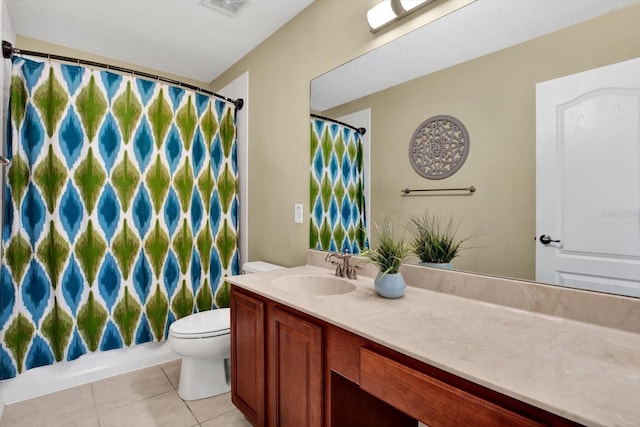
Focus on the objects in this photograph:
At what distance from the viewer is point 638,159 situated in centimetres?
91

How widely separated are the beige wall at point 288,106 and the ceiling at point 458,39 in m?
0.09

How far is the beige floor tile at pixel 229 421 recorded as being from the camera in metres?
1.72

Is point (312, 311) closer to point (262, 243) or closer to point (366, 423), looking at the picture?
point (366, 423)

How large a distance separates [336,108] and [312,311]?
3.98 ft

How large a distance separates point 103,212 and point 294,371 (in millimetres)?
1674

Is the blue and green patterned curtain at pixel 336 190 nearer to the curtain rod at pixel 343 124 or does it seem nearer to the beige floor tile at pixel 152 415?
the curtain rod at pixel 343 124

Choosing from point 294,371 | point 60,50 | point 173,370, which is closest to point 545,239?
point 294,371

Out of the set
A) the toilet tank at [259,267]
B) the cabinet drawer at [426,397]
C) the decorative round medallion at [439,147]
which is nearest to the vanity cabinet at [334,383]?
the cabinet drawer at [426,397]

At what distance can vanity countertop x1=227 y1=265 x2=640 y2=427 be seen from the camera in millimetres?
619

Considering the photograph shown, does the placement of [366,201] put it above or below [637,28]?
below

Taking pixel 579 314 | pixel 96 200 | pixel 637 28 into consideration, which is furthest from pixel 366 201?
pixel 96 200

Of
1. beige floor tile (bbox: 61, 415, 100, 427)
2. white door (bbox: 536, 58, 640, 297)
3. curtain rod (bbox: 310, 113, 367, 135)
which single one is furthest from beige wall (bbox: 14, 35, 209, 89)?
white door (bbox: 536, 58, 640, 297)

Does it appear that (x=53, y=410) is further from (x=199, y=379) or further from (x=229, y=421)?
(x=229, y=421)

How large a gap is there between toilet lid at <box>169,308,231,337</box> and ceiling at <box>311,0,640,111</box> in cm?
149
